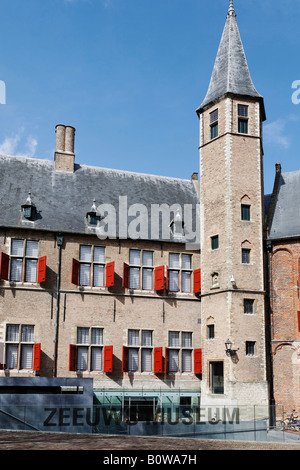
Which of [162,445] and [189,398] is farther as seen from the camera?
[189,398]

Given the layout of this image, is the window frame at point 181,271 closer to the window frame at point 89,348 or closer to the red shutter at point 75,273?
the window frame at point 89,348

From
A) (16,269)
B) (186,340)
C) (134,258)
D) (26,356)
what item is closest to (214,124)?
(134,258)

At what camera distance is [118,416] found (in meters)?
17.4

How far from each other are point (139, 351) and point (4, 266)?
21.0ft

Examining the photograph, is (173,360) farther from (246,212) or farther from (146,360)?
(246,212)

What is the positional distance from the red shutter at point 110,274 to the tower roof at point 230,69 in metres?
8.42

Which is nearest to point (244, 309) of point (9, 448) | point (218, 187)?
point (218, 187)

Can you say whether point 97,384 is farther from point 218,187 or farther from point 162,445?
point 218,187

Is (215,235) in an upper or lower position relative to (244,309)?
upper

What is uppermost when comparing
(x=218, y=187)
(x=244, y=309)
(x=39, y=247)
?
(x=218, y=187)

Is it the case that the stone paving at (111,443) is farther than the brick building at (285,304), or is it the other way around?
the brick building at (285,304)

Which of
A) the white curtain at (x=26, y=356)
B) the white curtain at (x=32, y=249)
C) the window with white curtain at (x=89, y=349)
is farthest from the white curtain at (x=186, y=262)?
the white curtain at (x=26, y=356)

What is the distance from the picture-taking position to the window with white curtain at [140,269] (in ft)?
77.3

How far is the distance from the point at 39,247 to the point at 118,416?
795 cm
